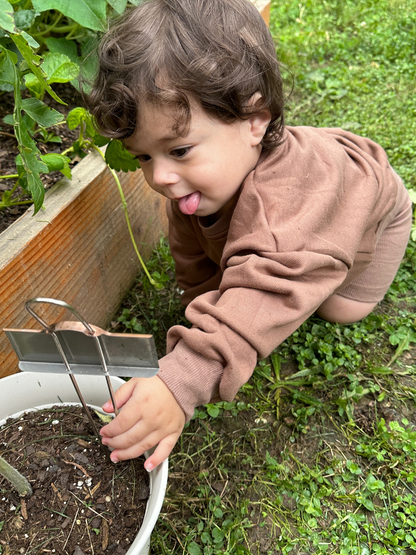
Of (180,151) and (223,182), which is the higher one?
(180,151)

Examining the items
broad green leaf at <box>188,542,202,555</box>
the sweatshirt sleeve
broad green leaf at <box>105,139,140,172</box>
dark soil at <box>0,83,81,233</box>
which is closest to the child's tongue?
broad green leaf at <box>105,139,140,172</box>

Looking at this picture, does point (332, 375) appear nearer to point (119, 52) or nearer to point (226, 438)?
point (226, 438)

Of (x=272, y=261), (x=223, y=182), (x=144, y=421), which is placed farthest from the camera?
(x=223, y=182)

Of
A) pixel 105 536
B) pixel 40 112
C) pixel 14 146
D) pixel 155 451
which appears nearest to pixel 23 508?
pixel 105 536

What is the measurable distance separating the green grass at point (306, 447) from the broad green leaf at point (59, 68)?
83cm

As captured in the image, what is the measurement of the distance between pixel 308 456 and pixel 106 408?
74 cm

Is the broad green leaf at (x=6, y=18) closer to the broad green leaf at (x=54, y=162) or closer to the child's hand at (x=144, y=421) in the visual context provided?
the broad green leaf at (x=54, y=162)

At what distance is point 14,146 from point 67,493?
1209 mm

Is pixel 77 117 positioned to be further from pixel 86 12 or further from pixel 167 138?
pixel 167 138

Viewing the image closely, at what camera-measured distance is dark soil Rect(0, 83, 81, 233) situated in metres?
1.57

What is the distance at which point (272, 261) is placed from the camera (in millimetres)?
1157

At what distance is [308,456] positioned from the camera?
1.53m

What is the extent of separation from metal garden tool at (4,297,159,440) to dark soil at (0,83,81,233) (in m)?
0.70

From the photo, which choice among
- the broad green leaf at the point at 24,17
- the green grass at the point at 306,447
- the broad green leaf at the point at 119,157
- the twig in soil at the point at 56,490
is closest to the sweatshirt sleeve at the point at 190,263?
the green grass at the point at 306,447
